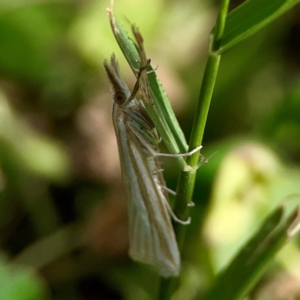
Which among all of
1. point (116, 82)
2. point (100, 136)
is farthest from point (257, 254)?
point (100, 136)

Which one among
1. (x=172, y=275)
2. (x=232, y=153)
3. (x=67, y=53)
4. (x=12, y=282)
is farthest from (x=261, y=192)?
(x=67, y=53)

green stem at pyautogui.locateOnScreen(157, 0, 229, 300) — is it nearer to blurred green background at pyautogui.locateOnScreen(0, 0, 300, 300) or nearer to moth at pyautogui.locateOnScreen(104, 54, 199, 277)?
moth at pyautogui.locateOnScreen(104, 54, 199, 277)

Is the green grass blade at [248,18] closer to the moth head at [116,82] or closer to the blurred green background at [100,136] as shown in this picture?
the moth head at [116,82]

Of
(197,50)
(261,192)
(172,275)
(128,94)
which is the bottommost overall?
(261,192)

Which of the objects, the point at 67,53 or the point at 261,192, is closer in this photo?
the point at 261,192

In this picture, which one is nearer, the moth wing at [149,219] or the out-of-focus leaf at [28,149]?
the moth wing at [149,219]

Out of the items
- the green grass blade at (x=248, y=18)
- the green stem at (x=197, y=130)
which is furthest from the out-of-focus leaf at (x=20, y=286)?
the green grass blade at (x=248, y=18)

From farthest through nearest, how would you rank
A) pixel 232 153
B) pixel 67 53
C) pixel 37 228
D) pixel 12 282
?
1. pixel 67 53
2. pixel 37 228
3. pixel 232 153
4. pixel 12 282

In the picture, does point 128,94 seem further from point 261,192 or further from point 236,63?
point 236,63
